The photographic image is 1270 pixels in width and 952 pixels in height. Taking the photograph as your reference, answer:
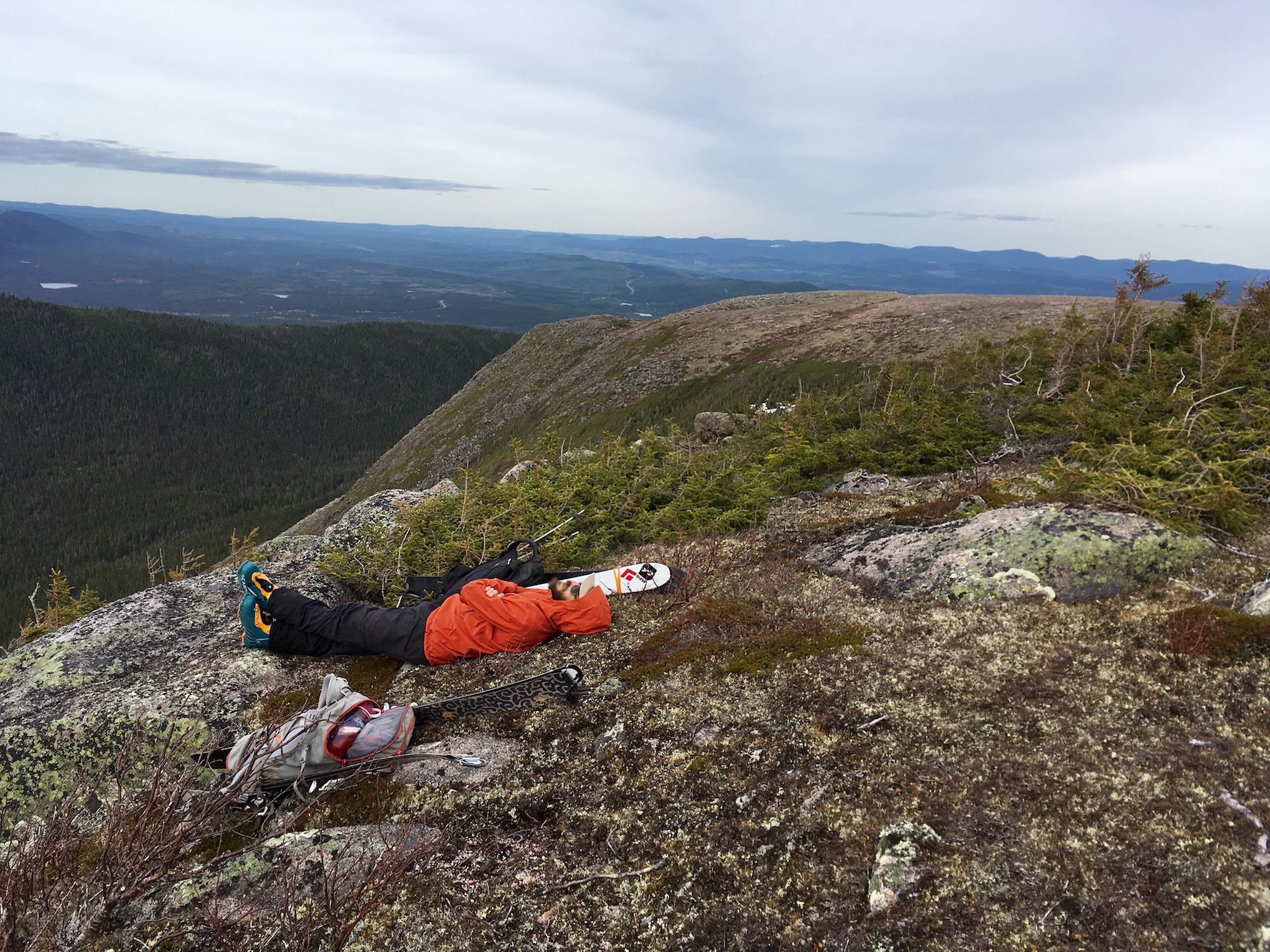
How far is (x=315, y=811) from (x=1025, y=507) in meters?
10.3

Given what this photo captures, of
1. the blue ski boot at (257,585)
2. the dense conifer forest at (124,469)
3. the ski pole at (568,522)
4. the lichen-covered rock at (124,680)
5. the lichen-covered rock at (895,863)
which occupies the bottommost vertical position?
the dense conifer forest at (124,469)

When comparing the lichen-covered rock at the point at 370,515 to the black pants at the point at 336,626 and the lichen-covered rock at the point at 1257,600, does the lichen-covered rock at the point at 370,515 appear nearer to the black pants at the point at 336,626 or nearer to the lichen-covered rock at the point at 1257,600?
the black pants at the point at 336,626

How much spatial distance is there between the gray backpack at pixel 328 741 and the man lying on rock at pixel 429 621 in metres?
1.91

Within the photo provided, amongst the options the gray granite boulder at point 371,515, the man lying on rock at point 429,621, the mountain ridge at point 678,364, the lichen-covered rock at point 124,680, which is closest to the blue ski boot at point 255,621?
the man lying on rock at point 429,621

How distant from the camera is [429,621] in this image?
9.12 meters

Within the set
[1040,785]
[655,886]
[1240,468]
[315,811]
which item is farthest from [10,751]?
[1240,468]

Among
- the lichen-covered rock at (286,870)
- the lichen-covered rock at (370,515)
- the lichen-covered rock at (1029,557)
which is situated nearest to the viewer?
the lichen-covered rock at (286,870)

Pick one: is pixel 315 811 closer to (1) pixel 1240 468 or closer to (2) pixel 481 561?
(2) pixel 481 561

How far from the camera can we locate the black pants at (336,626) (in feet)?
30.7

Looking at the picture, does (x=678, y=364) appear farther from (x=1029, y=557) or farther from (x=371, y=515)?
(x=1029, y=557)

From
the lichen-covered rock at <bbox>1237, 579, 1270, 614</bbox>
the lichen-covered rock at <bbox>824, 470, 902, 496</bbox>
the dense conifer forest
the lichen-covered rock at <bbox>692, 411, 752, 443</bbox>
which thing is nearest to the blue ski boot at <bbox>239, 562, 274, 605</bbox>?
the lichen-covered rock at <bbox>824, 470, 902, 496</bbox>

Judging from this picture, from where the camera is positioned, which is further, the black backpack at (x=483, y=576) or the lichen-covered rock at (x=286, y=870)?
the black backpack at (x=483, y=576)

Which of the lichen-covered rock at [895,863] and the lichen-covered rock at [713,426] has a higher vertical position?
the lichen-covered rock at [895,863]

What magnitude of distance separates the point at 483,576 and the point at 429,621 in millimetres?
1509
